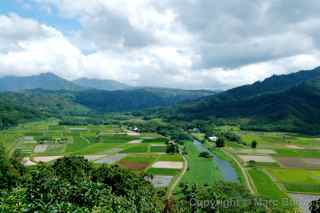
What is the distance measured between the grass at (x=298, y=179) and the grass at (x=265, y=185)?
2.77 m

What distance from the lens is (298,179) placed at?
2643 inches

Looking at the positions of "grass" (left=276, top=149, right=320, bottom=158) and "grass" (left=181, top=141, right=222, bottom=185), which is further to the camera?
"grass" (left=276, top=149, right=320, bottom=158)

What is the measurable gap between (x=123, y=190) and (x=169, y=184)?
2486 cm

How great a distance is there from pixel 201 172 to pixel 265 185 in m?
17.8

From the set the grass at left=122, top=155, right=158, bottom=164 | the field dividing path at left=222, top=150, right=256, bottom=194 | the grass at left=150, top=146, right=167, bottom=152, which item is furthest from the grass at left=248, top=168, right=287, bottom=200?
the grass at left=150, top=146, right=167, bottom=152

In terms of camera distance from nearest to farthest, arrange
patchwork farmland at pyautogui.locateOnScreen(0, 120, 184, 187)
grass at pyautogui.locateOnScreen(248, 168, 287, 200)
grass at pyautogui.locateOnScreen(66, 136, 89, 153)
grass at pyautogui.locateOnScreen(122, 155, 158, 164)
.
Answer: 1. grass at pyautogui.locateOnScreen(248, 168, 287, 200)
2. patchwork farmland at pyautogui.locateOnScreen(0, 120, 184, 187)
3. grass at pyautogui.locateOnScreen(122, 155, 158, 164)
4. grass at pyautogui.locateOnScreen(66, 136, 89, 153)

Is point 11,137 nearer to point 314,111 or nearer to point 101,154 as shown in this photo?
point 101,154

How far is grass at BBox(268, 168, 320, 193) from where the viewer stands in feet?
198

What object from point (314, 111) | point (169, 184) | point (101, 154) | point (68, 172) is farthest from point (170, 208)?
point (314, 111)

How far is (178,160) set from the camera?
91.4 metres

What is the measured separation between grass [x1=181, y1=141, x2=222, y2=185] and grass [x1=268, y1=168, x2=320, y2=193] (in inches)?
607

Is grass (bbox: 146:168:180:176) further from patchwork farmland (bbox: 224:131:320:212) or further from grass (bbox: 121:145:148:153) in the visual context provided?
grass (bbox: 121:145:148:153)

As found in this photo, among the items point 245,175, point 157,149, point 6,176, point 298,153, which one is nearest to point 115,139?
point 157,149

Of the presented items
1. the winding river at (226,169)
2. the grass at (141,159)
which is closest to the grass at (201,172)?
the winding river at (226,169)
